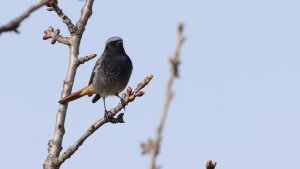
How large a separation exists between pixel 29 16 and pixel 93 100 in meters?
7.73

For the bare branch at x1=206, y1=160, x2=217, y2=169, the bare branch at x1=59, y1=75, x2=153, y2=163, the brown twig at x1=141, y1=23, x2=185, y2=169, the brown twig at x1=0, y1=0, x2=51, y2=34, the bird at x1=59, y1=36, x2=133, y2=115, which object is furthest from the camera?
the bird at x1=59, y1=36, x2=133, y2=115

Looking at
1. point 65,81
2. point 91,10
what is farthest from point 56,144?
point 91,10

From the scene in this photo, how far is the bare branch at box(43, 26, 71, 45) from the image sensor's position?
231 inches

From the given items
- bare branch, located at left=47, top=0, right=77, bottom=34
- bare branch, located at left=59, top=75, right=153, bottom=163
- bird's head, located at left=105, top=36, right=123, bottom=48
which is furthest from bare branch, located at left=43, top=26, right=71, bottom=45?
bird's head, located at left=105, top=36, right=123, bottom=48

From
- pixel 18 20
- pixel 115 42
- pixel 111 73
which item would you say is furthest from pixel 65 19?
pixel 18 20

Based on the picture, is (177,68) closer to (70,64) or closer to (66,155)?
(66,155)

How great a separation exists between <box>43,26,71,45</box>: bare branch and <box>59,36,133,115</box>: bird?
2.60 m

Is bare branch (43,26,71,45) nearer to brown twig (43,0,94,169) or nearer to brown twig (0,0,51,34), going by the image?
brown twig (43,0,94,169)

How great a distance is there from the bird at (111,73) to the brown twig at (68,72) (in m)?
2.83

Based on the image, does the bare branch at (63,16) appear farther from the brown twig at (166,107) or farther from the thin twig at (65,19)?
the brown twig at (166,107)

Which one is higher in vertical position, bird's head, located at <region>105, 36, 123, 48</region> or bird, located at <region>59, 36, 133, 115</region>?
bird's head, located at <region>105, 36, 123, 48</region>

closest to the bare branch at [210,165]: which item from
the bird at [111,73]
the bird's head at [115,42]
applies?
the bird at [111,73]

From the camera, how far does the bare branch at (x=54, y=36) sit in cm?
586

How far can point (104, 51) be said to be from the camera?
9656 millimetres
